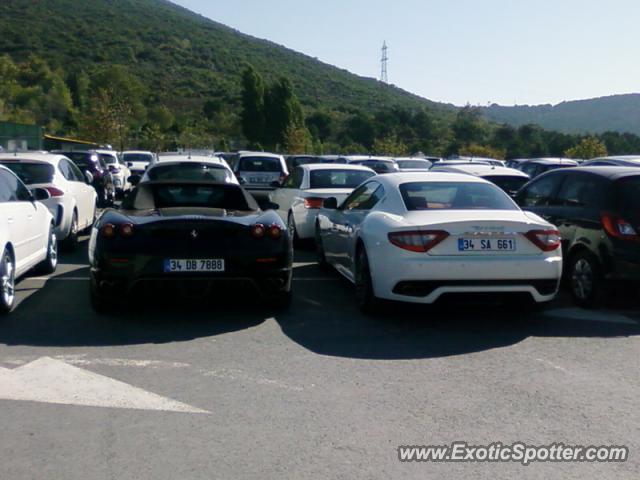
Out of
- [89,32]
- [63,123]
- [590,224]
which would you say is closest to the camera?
[590,224]

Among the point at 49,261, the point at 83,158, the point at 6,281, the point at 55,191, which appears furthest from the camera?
the point at 83,158

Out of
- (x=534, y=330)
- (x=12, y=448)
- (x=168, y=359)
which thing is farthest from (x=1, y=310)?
(x=534, y=330)

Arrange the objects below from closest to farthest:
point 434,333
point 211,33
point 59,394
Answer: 1. point 59,394
2. point 434,333
3. point 211,33

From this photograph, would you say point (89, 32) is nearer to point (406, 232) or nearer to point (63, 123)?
point (63, 123)

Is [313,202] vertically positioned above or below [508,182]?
below

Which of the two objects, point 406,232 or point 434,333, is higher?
point 406,232

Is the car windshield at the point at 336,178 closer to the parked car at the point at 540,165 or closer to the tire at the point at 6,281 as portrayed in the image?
the tire at the point at 6,281

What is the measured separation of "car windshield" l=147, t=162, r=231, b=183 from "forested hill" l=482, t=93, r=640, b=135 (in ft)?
464

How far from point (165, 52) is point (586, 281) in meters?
105

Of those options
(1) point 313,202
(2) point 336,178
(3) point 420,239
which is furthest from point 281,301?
(2) point 336,178

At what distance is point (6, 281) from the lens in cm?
806

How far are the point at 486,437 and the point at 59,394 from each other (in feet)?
9.62

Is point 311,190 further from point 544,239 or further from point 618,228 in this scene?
point 544,239

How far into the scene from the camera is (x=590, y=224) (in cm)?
880
